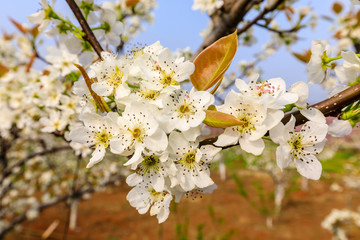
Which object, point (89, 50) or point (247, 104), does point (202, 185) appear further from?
point (89, 50)

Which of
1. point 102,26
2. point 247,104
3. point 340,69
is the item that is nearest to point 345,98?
point 340,69

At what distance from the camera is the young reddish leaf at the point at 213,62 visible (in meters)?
0.45

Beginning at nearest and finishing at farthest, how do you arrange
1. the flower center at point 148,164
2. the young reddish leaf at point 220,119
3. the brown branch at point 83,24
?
the young reddish leaf at point 220,119
the flower center at point 148,164
the brown branch at point 83,24

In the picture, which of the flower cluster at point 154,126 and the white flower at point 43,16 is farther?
the white flower at point 43,16

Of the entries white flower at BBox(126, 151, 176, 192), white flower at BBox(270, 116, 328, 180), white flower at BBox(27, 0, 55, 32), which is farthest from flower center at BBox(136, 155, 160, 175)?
white flower at BBox(27, 0, 55, 32)

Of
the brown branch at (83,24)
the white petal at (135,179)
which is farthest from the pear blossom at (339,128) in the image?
the brown branch at (83,24)

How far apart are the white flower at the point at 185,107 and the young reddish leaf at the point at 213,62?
27mm

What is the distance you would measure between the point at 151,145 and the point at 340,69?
1.28 ft

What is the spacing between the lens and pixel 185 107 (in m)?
0.45

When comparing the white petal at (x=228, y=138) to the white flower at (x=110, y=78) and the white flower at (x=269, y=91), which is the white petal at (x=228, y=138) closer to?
the white flower at (x=269, y=91)

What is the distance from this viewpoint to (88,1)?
76 centimetres

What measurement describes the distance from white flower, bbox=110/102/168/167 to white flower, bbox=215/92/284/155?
0.35 feet

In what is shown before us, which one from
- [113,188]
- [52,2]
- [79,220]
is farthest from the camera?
[113,188]

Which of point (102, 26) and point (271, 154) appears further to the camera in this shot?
point (271, 154)
